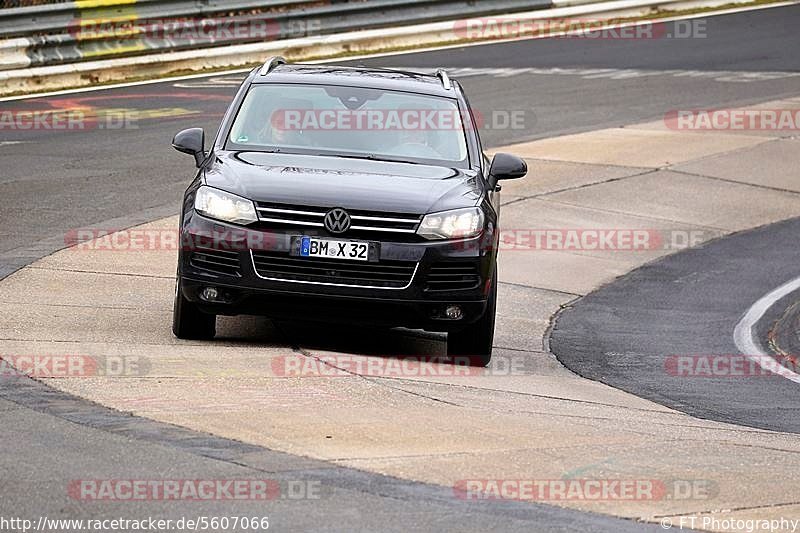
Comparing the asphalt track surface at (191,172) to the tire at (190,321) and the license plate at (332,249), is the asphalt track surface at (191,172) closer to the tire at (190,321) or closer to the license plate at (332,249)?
the tire at (190,321)

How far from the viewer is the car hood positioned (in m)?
9.19

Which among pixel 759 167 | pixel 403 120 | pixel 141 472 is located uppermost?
pixel 403 120

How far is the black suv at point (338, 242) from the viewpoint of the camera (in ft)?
29.9

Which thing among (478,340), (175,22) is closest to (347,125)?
(478,340)

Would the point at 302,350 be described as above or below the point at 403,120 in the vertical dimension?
below

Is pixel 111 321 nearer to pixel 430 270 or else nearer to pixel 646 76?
pixel 430 270

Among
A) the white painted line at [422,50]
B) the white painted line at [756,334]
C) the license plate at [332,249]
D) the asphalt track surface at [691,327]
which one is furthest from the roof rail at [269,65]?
the white painted line at [422,50]

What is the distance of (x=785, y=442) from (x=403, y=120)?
11.5 ft

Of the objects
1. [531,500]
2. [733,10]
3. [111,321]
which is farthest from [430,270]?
[733,10]

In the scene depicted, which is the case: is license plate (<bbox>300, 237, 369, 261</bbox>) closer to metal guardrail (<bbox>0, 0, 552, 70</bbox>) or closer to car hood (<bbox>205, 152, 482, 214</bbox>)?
car hood (<bbox>205, 152, 482, 214</bbox>)

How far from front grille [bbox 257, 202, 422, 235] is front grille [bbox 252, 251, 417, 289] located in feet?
0.65

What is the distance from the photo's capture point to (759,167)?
64.2 feet

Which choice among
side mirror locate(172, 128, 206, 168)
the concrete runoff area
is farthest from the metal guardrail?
side mirror locate(172, 128, 206, 168)

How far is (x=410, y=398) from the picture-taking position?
8.48 metres
